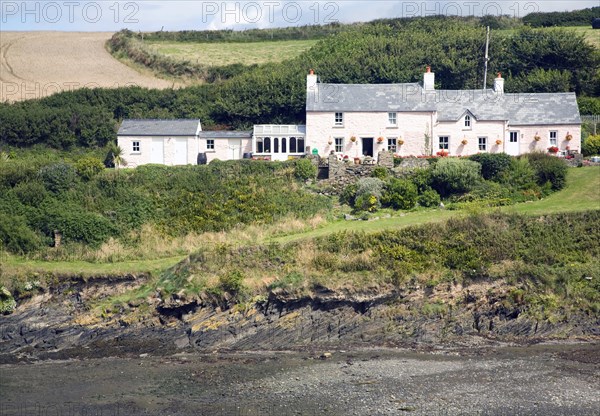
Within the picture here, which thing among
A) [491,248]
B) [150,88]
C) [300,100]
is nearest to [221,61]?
[150,88]

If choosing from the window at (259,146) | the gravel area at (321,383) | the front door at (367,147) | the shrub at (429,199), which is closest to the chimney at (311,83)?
the window at (259,146)

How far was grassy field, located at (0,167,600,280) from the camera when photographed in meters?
40.7

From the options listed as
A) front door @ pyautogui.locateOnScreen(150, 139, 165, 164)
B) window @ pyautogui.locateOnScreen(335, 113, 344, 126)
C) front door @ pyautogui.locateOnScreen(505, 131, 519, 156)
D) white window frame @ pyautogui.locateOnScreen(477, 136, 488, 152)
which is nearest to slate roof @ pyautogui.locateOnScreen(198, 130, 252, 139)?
front door @ pyautogui.locateOnScreen(150, 139, 165, 164)

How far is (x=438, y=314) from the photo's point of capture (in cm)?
3781

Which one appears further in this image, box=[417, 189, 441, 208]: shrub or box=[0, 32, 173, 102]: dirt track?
box=[0, 32, 173, 102]: dirt track

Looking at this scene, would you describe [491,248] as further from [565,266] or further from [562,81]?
[562,81]

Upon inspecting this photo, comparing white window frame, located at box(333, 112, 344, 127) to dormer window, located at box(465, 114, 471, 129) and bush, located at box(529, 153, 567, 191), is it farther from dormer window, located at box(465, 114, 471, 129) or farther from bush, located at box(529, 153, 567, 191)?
bush, located at box(529, 153, 567, 191)

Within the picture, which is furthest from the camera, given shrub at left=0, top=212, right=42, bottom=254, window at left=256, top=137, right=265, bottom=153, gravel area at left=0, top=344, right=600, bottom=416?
window at left=256, top=137, right=265, bottom=153

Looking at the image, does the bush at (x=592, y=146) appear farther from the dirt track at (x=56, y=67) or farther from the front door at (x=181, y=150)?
the dirt track at (x=56, y=67)

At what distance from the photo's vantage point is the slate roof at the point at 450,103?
5591cm

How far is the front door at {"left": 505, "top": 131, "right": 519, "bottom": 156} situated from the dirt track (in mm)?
27162

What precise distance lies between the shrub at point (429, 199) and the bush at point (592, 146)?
12207 mm

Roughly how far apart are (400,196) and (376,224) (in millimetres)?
4227

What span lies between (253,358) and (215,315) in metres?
3.29
